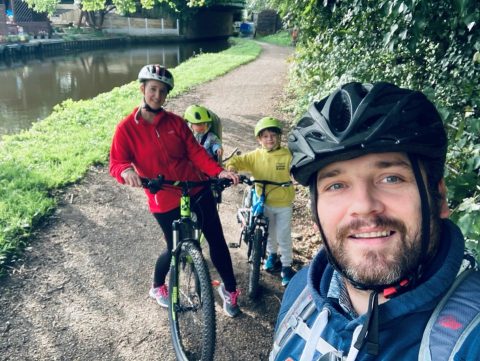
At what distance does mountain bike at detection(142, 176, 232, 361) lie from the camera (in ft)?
9.83

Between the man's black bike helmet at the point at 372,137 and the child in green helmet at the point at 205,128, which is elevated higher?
the man's black bike helmet at the point at 372,137

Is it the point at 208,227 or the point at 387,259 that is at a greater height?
the point at 387,259

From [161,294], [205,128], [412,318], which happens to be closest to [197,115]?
[205,128]

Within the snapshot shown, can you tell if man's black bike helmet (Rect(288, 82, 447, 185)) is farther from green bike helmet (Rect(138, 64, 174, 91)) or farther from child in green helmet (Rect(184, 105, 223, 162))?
child in green helmet (Rect(184, 105, 223, 162))

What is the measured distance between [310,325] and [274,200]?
8.36 ft

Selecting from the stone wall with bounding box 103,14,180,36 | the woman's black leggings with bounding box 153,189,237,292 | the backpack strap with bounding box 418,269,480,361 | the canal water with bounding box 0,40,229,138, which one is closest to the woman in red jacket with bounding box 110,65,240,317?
the woman's black leggings with bounding box 153,189,237,292

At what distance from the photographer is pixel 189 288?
3311 mm

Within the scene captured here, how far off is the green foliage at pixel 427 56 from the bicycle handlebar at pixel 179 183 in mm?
1594

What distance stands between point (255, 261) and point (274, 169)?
88cm

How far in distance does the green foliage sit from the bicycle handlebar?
159 centimetres

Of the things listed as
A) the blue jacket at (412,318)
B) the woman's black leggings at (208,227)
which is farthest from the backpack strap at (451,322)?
the woman's black leggings at (208,227)

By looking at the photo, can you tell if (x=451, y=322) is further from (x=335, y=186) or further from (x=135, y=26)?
(x=135, y=26)

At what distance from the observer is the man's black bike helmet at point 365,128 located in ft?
4.55

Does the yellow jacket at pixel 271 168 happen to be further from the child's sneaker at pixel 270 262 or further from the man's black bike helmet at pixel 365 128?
the man's black bike helmet at pixel 365 128
